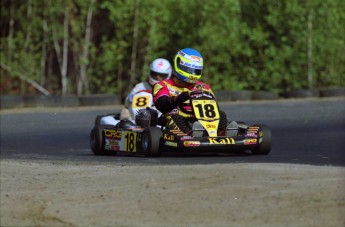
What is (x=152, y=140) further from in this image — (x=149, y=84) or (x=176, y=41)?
(x=176, y=41)

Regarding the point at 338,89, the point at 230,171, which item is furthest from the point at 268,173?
the point at 338,89

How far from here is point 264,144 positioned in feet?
40.4

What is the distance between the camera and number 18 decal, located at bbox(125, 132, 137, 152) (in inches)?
502

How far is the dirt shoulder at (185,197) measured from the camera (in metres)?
7.57

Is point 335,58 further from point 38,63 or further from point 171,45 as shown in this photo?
point 38,63

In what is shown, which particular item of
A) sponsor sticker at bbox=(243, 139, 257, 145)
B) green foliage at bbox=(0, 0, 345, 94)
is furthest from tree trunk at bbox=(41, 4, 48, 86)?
sponsor sticker at bbox=(243, 139, 257, 145)

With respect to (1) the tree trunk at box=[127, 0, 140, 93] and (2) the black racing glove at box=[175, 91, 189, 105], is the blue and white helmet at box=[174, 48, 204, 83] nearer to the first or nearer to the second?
(2) the black racing glove at box=[175, 91, 189, 105]

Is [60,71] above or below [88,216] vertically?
below

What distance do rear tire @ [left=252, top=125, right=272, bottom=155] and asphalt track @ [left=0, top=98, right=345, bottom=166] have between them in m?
0.10

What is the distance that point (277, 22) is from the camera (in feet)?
79.8

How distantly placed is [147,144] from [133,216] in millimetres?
4626

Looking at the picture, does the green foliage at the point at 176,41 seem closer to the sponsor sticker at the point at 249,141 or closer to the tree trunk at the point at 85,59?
the tree trunk at the point at 85,59

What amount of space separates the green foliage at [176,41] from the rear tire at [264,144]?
10977 mm

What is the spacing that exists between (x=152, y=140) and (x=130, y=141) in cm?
63
